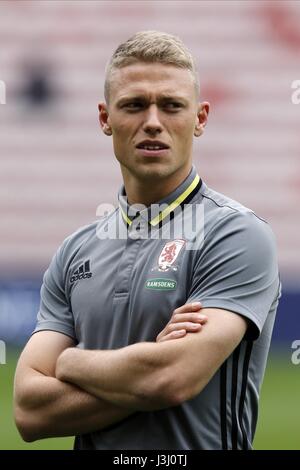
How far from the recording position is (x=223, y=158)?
8.53 metres

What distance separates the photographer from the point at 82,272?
3131mm

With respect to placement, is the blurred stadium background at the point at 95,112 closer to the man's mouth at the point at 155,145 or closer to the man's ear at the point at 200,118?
the man's ear at the point at 200,118

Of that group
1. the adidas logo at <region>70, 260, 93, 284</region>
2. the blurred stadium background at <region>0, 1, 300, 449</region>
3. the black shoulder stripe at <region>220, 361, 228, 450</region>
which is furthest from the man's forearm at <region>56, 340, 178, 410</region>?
the blurred stadium background at <region>0, 1, 300, 449</region>

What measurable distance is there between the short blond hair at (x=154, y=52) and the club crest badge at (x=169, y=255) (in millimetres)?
470

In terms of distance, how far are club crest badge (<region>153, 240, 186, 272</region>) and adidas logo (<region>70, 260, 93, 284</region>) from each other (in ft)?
0.79

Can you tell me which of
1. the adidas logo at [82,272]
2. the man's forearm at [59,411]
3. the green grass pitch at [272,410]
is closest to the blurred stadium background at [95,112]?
the green grass pitch at [272,410]

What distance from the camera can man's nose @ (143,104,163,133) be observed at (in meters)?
3.01

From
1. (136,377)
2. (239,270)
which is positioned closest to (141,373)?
(136,377)

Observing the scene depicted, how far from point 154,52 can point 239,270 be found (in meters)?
0.65

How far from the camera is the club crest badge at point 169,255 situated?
115 inches

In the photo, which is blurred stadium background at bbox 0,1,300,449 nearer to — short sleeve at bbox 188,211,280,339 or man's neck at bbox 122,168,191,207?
man's neck at bbox 122,168,191,207

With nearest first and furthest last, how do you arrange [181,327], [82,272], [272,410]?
[181,327] → [82,272] → [272,410]

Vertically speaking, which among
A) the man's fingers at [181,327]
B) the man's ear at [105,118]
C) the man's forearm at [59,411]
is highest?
the man's ear at [105,118]

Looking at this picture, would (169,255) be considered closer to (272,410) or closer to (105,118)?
(105,118)
